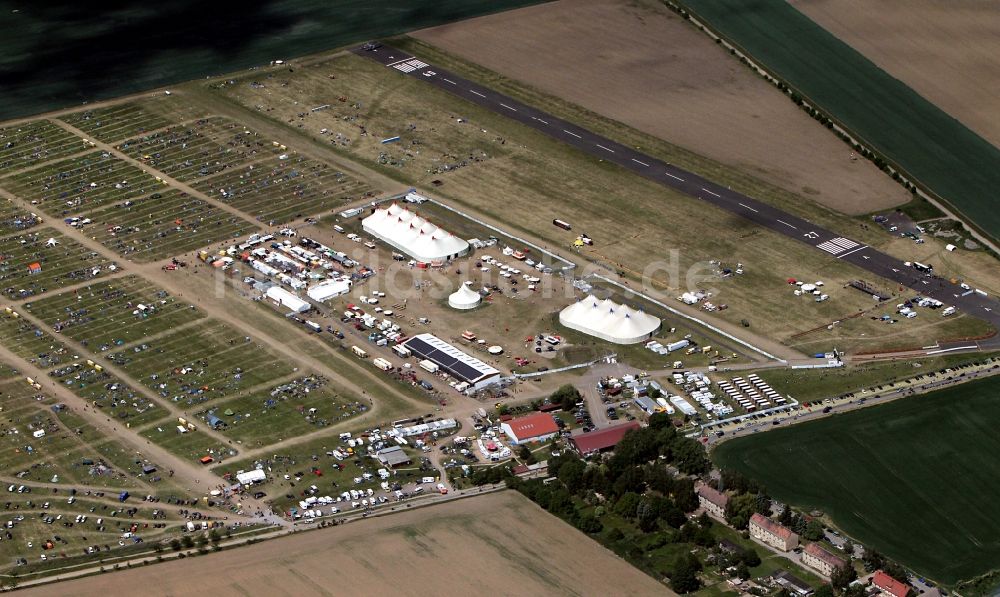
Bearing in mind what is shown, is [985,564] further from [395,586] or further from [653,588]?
[395,586]

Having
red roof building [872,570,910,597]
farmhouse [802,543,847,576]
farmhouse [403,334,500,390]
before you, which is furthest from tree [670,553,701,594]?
farmhouse [403,334,500,390]

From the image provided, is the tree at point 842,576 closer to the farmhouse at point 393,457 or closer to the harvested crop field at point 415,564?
the harvested crop field at point 415,564

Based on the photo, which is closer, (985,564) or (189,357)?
(985,564)

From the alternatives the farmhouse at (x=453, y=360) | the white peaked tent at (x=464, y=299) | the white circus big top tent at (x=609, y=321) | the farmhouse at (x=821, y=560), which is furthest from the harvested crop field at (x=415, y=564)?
the white peaked tent at (x=464, y=299)

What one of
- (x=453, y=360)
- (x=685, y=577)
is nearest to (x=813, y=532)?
(x=685, y=577)

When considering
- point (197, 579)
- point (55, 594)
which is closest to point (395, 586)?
point (197, 579)

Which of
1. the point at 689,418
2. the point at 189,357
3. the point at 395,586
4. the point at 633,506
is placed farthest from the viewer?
the point at 189,357
